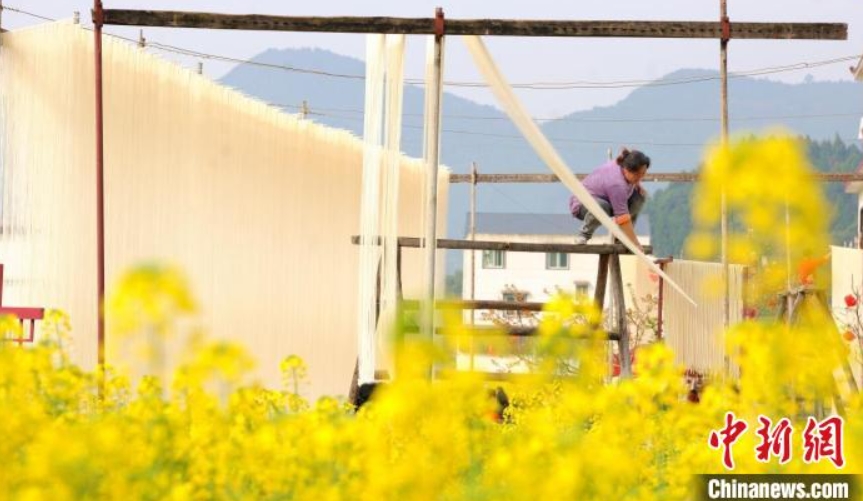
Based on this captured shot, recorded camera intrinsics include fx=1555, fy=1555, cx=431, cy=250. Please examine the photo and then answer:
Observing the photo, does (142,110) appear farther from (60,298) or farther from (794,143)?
(794,143)

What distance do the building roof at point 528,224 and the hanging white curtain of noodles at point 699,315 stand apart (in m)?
42.2

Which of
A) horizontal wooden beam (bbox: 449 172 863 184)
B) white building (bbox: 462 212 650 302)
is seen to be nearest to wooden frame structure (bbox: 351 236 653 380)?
horizontal wooden beam (bbox: 449 172 863 184)

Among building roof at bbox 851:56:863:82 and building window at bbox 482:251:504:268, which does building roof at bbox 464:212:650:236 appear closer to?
building window at bbox 482:251:504:268

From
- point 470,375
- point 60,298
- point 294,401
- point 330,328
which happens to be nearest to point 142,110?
point 60,298

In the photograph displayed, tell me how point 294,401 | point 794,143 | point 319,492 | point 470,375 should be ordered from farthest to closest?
point 294,401 < point 794,143 < point 470,375 < point 319,492

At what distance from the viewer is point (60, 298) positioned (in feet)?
24.6

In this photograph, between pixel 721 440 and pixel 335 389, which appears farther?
pixel 335 389

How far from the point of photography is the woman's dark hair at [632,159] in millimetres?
6938

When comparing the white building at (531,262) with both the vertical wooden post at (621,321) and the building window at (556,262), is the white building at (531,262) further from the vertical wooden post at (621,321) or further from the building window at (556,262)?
the vertical wooden post at (621,321)

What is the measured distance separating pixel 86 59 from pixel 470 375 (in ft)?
17.2

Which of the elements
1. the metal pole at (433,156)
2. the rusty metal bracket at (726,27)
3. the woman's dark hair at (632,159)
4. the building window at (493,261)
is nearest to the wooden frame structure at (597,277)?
the woman's dark hair at (632,159)

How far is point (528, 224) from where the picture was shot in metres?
51.8

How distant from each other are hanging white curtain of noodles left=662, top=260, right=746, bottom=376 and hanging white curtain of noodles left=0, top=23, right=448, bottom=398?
1557 mm

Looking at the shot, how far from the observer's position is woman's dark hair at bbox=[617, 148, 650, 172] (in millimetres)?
6938
